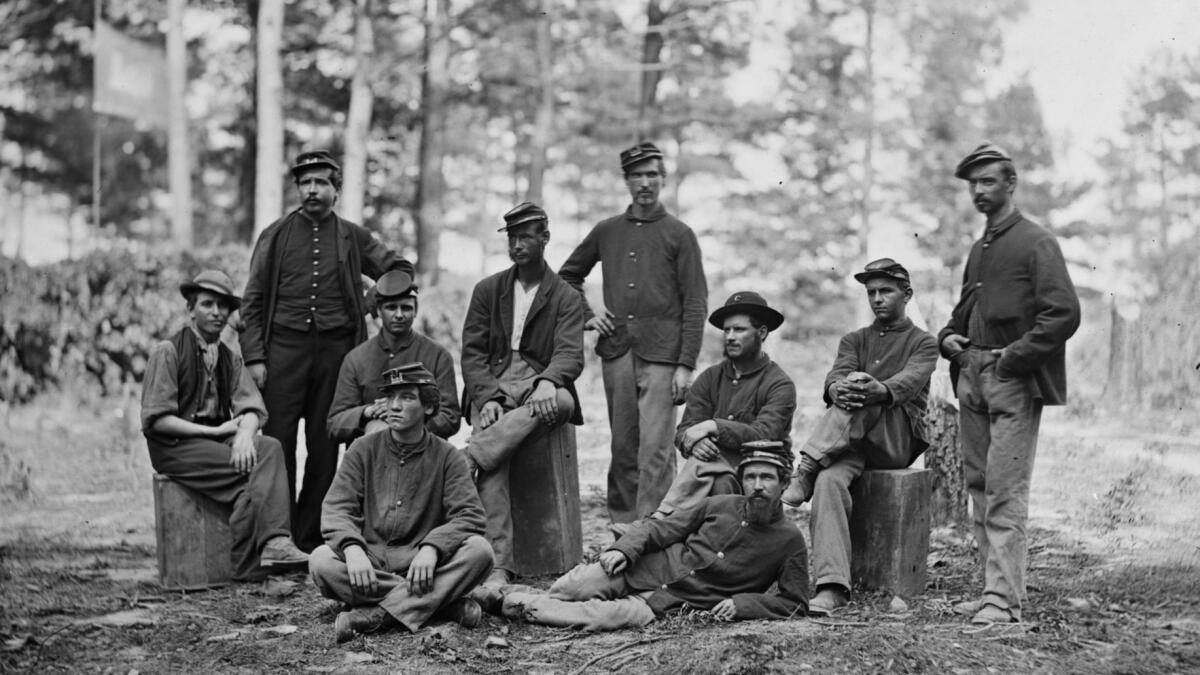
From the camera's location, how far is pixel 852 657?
180 inches

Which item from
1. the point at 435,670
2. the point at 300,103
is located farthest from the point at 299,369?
the point at 300,103

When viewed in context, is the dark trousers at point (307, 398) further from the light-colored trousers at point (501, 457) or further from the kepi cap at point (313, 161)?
the light-colored trousers at point (501, 457)

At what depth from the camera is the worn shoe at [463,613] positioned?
17.5 ft

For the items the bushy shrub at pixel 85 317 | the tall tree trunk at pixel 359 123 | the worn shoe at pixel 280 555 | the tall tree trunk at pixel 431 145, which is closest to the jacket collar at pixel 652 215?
the worn shoe at pixel 280 555

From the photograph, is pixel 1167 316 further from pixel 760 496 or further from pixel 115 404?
pixel 115 404

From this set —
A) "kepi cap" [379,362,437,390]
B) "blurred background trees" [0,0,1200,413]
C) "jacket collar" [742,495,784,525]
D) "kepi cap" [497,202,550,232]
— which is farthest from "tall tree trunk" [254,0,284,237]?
"jacket collar" [742,495,784,525]

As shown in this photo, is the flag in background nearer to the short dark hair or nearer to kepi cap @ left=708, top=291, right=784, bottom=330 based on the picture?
the short dark hair

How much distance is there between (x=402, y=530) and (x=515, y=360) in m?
1.47

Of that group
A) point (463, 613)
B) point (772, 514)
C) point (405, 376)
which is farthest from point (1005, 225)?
point (463, 613)

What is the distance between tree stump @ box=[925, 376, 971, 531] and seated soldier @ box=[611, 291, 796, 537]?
7.03 feet

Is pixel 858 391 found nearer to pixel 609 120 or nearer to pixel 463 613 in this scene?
pixel 463 613

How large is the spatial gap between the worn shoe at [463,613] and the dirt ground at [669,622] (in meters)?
0.07

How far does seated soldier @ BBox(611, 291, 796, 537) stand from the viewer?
5934mm

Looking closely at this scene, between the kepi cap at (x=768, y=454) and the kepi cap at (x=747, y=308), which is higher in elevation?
the kepi cap at (x=747, y=308)
